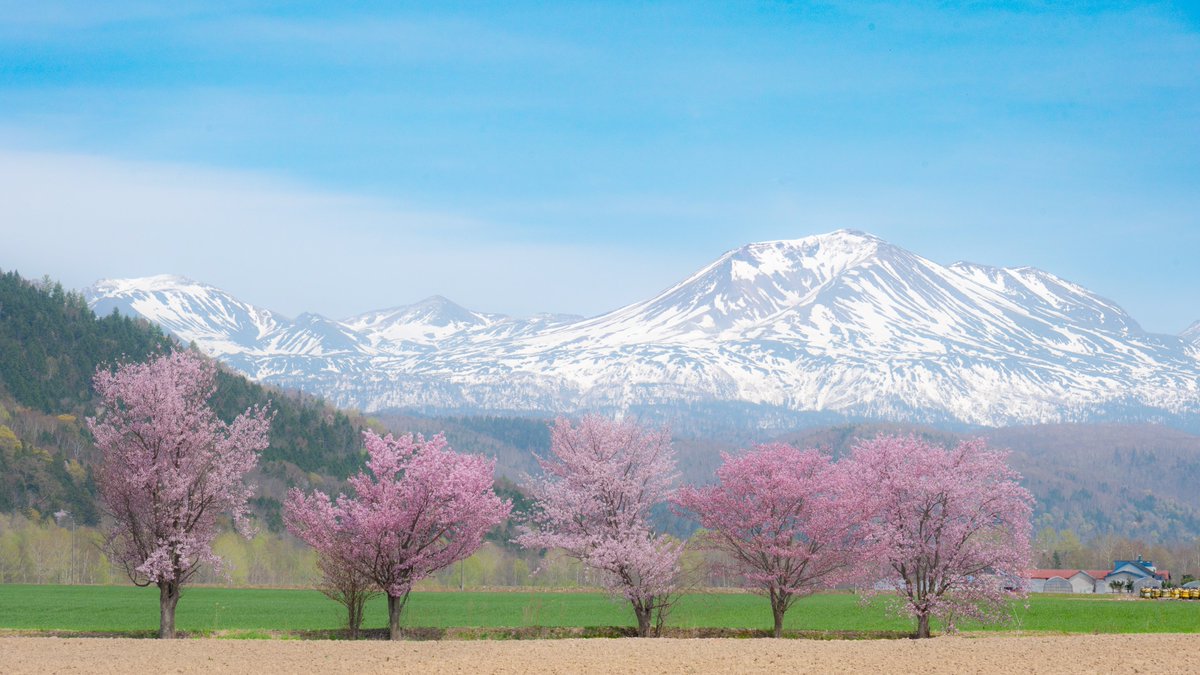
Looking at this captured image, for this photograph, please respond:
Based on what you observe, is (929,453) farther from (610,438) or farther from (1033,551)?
(610,438)

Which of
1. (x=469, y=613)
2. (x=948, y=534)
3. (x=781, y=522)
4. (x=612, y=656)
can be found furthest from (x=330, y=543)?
(x=469, y=613)

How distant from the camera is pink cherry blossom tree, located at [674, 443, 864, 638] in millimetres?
45875

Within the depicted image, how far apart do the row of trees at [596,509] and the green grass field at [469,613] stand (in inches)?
382

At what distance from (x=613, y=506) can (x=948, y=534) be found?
461 inches

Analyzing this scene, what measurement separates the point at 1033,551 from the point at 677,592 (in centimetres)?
1303

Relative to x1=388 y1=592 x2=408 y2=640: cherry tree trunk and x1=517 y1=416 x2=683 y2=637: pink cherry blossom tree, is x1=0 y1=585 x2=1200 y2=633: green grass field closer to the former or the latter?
x1=517 y1=416 x2=683 y2=637: pink cherry blossom tree

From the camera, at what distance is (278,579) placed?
135250 mm

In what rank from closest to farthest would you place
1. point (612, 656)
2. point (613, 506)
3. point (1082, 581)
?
point (612, 656)
point (613, 506)
point (1082, 581)

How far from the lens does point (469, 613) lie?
77.1m

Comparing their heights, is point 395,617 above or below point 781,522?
below

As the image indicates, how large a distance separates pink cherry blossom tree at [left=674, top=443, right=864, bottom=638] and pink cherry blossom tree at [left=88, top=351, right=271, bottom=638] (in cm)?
1629

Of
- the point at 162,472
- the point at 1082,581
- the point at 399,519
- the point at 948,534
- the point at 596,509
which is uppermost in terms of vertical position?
the point at 162,472

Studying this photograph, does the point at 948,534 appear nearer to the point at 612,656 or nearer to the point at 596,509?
the point at 596,509

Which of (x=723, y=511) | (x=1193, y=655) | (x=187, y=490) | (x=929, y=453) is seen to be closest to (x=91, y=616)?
(x=187, y=490)
